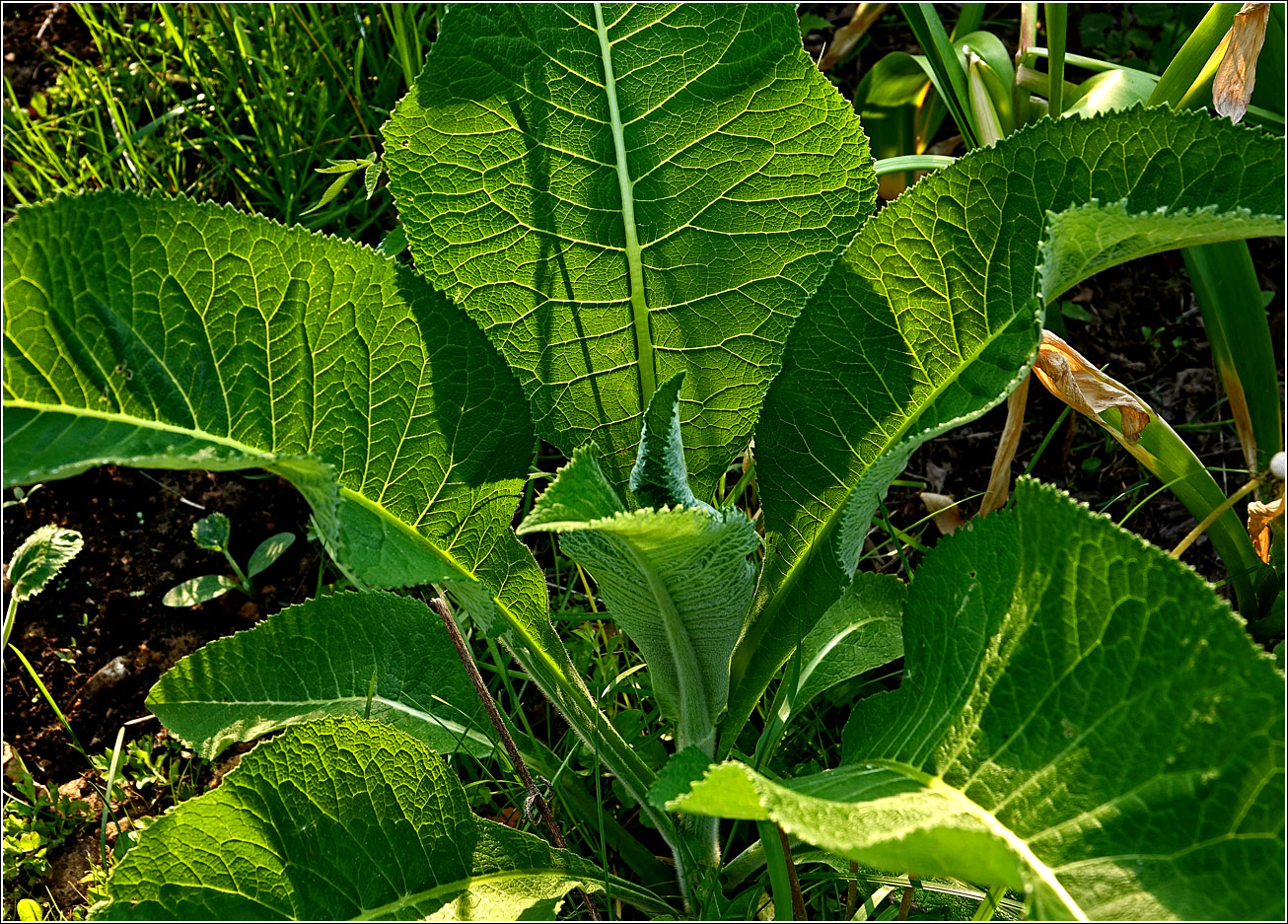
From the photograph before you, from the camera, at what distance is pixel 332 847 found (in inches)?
46.4

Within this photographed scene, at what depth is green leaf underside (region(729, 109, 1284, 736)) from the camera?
104 centimetres

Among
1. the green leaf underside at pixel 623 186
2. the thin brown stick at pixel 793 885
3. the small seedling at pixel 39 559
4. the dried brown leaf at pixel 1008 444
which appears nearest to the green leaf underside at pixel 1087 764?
the thin brown stick at pixel 793 885

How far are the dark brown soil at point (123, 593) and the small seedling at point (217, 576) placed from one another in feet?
0.18

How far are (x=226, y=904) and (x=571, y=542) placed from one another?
0.54m

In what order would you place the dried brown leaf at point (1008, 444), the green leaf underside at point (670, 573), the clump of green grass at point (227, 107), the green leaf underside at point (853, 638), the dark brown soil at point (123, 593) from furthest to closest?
the clump of green grass at point (227, 107)
the dark brown soil at point (123, 593)
the dried brown leaf at point (1008, 444)
the green leaf underside at point (853, 638)
the green leaf underside at point (670, 573)

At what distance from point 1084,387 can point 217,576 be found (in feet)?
4.79

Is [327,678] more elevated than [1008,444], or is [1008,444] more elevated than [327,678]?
[1008,444]

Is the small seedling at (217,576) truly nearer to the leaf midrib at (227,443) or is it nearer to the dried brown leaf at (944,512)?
the leaf midrib at (227,443)

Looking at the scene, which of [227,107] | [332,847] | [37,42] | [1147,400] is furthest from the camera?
[37,42]

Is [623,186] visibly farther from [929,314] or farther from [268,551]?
[268,551]

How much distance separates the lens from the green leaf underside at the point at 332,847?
Result: 113 cm

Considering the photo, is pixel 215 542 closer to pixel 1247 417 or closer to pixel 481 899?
pixel 481 899

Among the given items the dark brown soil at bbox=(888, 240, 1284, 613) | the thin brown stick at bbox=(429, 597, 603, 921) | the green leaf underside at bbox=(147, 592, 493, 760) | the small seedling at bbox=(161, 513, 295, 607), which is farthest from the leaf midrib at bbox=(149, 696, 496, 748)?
the dark brown soil at bbox=(888, 240, 1284, 613)

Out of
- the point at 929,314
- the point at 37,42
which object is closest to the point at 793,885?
the point at 929,314
